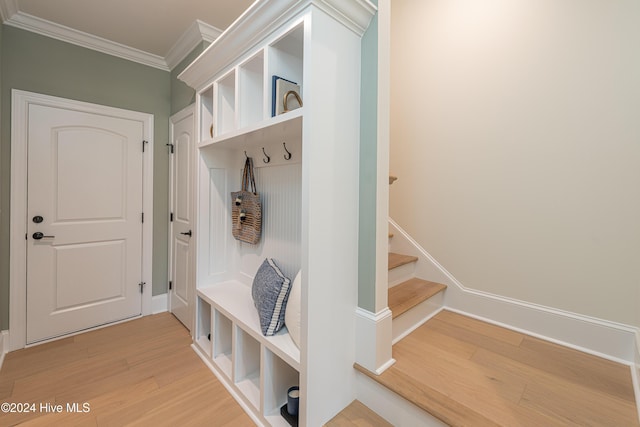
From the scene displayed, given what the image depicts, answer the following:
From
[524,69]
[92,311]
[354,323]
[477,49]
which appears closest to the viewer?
[354,323]

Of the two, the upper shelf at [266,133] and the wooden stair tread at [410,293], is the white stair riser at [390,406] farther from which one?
the upper shelf at [266,133]

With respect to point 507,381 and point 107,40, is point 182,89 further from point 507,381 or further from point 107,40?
point 507,381

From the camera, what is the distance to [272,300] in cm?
144

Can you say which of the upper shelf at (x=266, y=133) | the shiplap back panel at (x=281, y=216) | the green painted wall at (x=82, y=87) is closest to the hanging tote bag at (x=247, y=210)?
the shiplap back panel at (x=281, y=216)

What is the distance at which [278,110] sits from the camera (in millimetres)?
1318

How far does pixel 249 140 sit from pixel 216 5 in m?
1.17

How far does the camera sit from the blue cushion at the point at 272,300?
4.60ft

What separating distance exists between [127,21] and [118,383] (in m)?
2.65

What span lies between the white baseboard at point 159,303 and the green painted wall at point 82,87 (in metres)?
0.06

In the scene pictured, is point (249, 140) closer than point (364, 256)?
No

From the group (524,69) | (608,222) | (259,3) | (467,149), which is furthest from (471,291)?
(259,3)

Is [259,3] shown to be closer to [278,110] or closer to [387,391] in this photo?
[278,110]

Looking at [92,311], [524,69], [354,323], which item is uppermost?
[524,69]

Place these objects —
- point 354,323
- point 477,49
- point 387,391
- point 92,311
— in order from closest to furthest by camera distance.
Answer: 1. point 387,391
2. point 354,323
3. point 477,49
4. point 92,311
